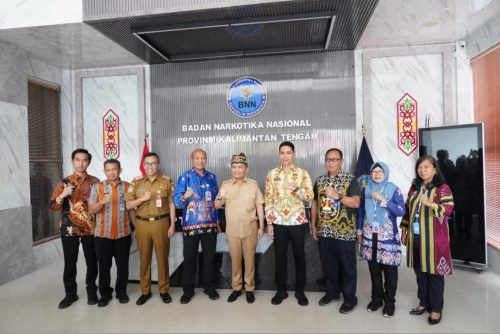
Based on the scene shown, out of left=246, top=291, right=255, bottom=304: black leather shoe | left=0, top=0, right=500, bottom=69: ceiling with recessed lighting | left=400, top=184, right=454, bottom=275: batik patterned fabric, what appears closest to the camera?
left=400, top=184, right=454, bottom=275: batik patterned fabric

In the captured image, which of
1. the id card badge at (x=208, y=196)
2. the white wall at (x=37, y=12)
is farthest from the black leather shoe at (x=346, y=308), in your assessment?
the white wall at (x=37, y=12)

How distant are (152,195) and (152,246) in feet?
1.70

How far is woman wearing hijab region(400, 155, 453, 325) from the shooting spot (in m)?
2.54

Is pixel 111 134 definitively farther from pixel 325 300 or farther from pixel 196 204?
pixel 325 300

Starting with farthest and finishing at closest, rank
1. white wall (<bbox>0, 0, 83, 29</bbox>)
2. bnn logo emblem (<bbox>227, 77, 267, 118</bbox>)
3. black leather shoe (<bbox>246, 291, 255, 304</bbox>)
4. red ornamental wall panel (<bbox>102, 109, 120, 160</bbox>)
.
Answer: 1. red ornamental wall panel (<bbox>102, 109, 120, 160</bbox>)
2. bnn logo emblem (<bbox>227, 77, 267, 118</bbox>)
3. white wall (<bbox>0, 0, 83, 29</bbox>)
4. black leather shoe (<bbox>246, 291, 255, 304</bbox>)

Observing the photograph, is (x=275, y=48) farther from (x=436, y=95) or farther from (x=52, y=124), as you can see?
(x=52, y=124)

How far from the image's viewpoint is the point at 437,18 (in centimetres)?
383

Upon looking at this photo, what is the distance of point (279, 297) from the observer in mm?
3076

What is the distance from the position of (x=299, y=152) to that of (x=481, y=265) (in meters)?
2.68

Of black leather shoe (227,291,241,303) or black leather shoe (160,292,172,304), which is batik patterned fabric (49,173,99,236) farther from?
black leather shoe (227,291,241,303)

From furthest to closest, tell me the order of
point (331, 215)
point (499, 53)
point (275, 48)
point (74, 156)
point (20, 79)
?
1. point (275, 48)
2. point (20, 79)
3. point (499, 53)
4. point (74, 156)
5. point (331, 215)

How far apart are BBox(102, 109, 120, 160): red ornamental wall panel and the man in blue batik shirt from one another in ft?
8.79

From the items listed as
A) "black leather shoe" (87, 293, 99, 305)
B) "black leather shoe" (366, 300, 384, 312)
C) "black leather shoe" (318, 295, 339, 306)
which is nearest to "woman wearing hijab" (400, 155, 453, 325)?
"black leather shoe" (366, 300, 384, 312)

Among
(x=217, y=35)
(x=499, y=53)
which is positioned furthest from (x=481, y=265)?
(x=217, y=35)
